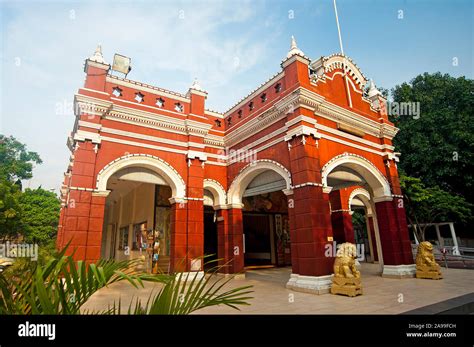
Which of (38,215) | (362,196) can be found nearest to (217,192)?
(362,196)

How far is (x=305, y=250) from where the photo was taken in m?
8.70

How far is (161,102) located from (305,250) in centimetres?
861

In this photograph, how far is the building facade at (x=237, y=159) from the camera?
29.8 ft

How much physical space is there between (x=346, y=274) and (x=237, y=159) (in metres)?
6.91

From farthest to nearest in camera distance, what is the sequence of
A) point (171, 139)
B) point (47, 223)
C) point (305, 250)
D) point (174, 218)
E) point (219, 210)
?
point (47, 223) < point (219, 210) < point (171, 139) < point (174, 218) < point (305, 250)

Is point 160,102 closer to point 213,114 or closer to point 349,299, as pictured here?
point 213,114

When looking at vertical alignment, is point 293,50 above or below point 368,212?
above

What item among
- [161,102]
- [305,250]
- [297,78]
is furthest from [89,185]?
[297,78]

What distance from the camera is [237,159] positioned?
12.8 m

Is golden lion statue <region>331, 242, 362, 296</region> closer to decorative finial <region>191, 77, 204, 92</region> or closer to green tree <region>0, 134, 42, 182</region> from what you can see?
decorative finial <region>191, 77, 204, 92</region>

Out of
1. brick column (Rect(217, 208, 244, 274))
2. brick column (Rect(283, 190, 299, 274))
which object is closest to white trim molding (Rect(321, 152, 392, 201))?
brick column (Rect(283, 190, 299, 274))

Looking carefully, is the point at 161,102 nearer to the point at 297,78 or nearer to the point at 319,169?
the point at 297,78

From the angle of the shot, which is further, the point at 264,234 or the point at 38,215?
the point at 38,215

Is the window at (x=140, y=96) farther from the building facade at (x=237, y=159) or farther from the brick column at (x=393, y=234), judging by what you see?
the brick column at (x=393, y=234)
